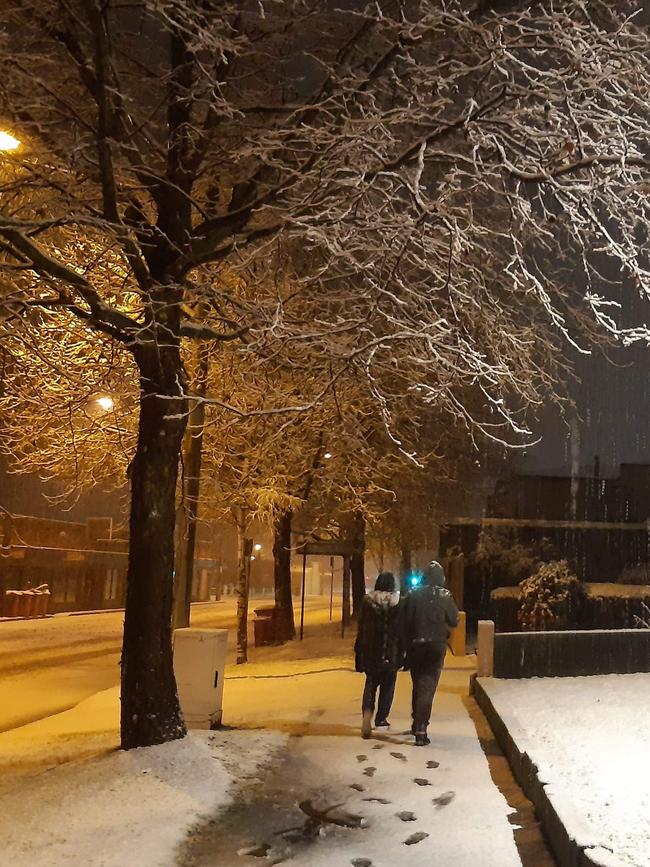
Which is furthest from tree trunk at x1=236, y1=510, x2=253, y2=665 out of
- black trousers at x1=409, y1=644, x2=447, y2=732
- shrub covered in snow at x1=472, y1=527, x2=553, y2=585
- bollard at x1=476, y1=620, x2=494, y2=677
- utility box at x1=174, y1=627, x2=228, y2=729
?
shrub covered in snow at x1=472, y1=527, x2=553, y2=585

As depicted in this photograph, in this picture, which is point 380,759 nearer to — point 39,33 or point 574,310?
point 574,310

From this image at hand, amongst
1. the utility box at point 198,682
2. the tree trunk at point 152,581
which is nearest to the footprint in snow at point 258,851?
the tree trunk at point 152,581

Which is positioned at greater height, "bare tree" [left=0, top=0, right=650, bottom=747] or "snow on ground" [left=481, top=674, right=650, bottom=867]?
"bare tree" [left=0, top=0, right=650, bottom=747]

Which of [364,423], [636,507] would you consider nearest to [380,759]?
[364,423]

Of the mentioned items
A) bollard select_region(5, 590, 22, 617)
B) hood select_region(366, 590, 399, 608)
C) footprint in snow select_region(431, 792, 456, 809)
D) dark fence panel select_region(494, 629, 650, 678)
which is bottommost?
bollard select_region(5, 590, 22, 617)

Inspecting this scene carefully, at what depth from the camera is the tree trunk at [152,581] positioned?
7762mm

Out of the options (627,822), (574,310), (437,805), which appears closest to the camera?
(627,822)

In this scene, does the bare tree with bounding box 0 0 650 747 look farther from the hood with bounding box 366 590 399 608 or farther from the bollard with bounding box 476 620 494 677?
the bollard with bounding box 476 620 494 677

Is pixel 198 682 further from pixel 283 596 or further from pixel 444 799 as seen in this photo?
pixel 283 596

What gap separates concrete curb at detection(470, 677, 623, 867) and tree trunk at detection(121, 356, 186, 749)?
10.3 feet

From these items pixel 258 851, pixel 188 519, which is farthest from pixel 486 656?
pixel 258 851

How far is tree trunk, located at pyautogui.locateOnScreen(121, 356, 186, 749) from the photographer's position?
776 centimetres

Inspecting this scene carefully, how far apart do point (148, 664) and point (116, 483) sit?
9937 millimetres

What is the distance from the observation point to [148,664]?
25.7 ft
